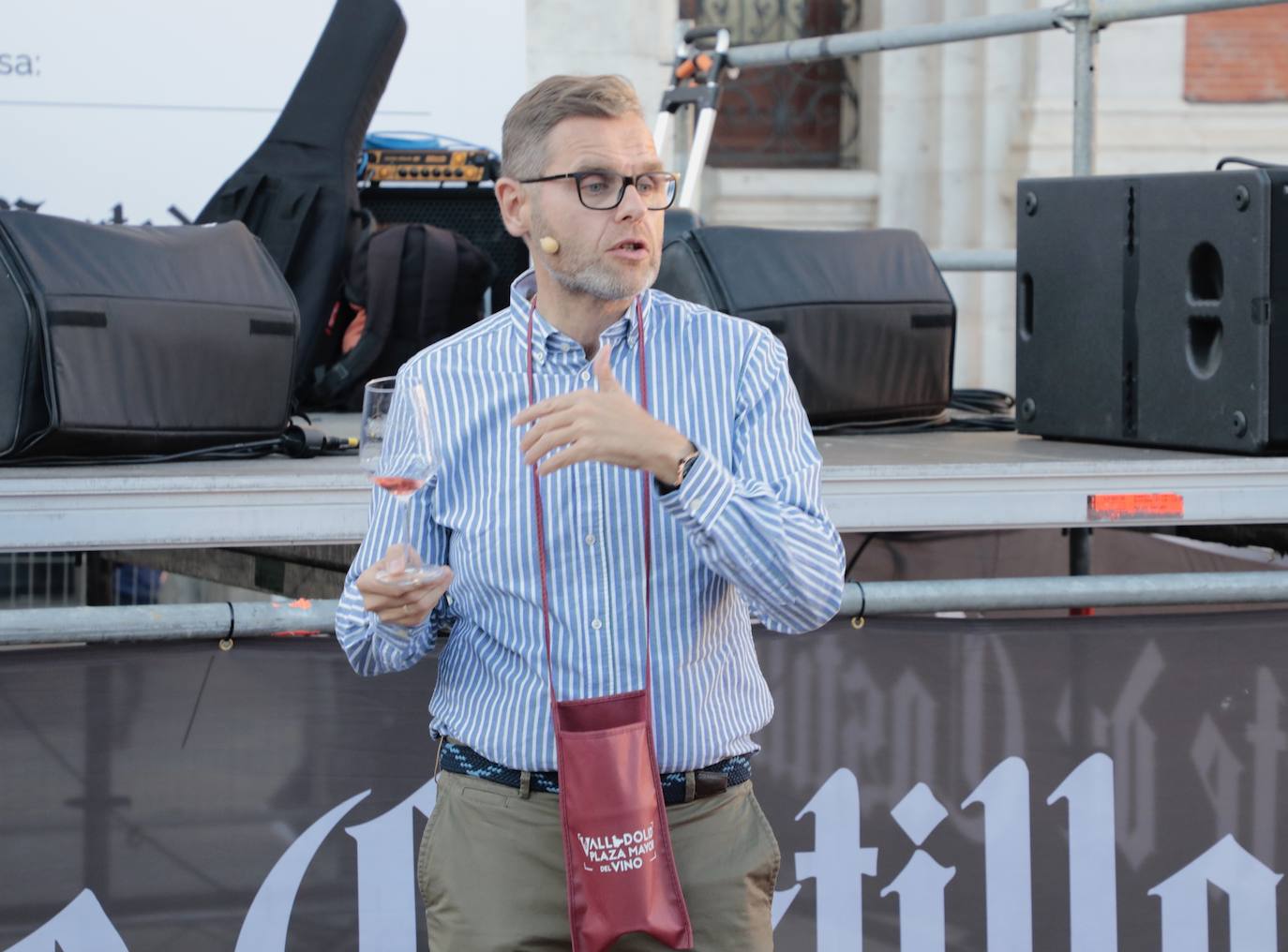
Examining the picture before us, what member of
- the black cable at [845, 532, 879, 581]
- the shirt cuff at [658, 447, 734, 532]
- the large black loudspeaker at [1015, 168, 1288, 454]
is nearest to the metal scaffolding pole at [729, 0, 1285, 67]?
the large black loudspeaker at [1015, 168, 1288, 454]

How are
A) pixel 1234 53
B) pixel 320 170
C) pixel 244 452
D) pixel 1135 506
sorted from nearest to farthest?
1. pixel 1135 506
2. pixel 244 452
3. pixel 320 170
4. pixel 1234 53

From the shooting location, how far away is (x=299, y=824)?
2.55 m

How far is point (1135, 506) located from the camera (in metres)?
2.96

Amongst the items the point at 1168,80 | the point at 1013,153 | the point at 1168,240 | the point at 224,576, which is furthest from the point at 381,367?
the point at 1168,80

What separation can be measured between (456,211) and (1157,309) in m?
2.60

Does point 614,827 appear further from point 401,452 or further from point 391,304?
point 391,304

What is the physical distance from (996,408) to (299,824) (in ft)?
8.95

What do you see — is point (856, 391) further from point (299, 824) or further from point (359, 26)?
point (359, 26)

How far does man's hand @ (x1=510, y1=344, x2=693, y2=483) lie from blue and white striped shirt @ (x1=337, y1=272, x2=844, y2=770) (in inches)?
7.8

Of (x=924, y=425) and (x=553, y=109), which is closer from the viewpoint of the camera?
(x=553, y=109)

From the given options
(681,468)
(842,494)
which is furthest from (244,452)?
(681,468)

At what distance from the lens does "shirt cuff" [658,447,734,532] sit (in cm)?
176

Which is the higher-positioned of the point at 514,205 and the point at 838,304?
the point at 514,205

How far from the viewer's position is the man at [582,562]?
1960 mm
